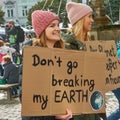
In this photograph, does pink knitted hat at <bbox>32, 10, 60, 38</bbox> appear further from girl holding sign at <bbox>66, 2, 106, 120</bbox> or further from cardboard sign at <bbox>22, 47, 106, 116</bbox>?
girl holding sign at <bbox>66, 2, 106, 120</bbox>

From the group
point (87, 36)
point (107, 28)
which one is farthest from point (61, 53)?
point (107, 28)

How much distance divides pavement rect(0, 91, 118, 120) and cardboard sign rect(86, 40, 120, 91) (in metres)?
2.69

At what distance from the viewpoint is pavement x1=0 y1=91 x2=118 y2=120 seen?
26.0 ft

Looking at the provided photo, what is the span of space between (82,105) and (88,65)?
1.00ft

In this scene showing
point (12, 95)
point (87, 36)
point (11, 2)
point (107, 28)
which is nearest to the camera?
point (87, 36)

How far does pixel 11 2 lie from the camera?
111 m

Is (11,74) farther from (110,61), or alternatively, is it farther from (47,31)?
(47,31)

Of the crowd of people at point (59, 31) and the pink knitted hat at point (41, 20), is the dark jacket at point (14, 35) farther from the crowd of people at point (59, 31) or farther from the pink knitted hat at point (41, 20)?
the pink knitted hat at point (41, 20)

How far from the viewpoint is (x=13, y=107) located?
9.13 metres

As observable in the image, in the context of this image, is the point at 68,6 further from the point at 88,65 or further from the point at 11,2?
the point at 11,2

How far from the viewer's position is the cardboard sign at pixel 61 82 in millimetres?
3338

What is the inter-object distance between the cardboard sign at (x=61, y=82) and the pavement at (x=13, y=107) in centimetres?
396

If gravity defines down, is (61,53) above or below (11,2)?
above

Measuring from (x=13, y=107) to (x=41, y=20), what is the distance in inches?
217
